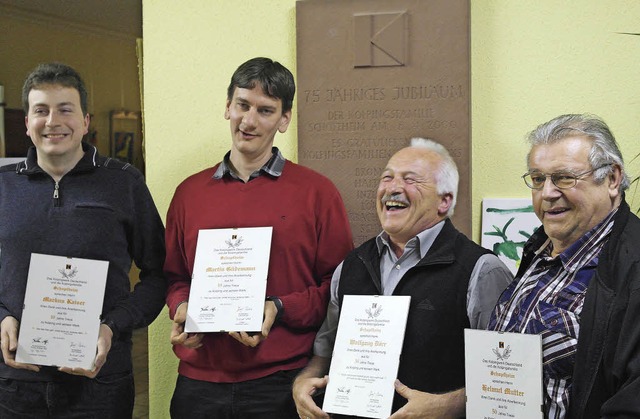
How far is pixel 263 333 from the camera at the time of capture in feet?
6.54

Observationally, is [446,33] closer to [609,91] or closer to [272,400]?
[609,91]

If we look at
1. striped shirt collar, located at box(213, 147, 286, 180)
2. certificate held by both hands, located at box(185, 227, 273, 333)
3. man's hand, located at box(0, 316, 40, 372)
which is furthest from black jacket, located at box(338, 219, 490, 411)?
man's hand, located at box(0, 316, 40, 372)

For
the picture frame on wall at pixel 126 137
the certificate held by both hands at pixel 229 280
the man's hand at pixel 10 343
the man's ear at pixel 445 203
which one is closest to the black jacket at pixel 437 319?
the man's ear at pixel 445 203

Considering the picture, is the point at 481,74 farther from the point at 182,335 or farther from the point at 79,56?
the point at 79,56

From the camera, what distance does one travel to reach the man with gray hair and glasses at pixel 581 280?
1.39m

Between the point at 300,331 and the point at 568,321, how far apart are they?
0.88 m

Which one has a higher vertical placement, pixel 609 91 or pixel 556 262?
pixel 609 91

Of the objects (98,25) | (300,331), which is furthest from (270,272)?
(98,25)

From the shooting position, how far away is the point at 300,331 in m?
2.15

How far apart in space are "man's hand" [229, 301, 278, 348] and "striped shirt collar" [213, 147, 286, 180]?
0.43m

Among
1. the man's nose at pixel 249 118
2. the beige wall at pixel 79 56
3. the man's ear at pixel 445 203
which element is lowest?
the man's ear at pixel 445 203

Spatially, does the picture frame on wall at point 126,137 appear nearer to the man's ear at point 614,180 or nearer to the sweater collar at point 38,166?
the sweater collar at point 38,166

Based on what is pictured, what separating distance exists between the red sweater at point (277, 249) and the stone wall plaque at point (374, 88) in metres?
0.50

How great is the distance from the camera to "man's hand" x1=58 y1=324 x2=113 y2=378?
2098mm
